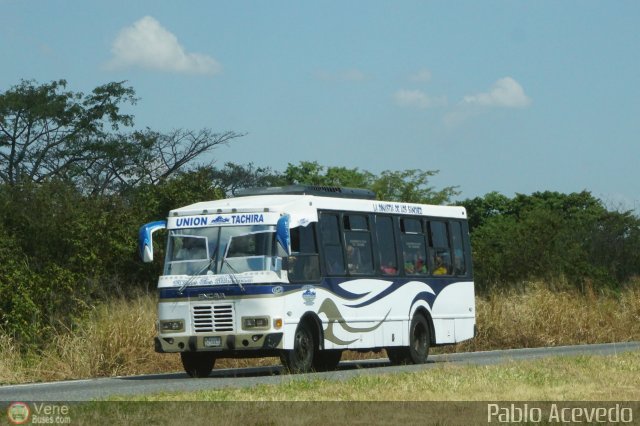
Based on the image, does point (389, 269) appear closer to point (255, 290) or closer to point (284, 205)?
point (284, 205)

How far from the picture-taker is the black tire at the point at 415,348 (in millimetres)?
24531

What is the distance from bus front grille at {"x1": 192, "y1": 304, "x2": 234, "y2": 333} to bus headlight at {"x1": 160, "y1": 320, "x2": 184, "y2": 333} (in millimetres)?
218

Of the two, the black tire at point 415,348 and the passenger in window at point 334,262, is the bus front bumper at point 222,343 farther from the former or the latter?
the black tire at point 415,348

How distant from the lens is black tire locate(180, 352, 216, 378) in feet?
71.9

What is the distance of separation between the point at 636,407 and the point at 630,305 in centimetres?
2162

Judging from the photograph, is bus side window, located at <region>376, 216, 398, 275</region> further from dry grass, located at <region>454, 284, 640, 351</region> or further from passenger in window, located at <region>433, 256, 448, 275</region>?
dry grass, located at <region>454, 284, 640, 351</region>

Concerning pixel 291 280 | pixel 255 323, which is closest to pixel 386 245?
pixel 291 280

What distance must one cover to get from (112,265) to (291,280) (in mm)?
10225

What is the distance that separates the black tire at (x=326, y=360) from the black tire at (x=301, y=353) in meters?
0.47

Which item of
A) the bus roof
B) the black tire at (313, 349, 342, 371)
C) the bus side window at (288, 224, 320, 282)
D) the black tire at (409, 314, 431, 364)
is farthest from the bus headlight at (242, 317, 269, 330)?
the black tire at (409, 314, 431, 364)

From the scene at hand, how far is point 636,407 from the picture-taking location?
12914 millimetres

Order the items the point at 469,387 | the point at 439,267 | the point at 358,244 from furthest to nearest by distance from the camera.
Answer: the point at 439,267 < the point at 358,244 < the point at 469,387

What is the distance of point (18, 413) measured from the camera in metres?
13.3

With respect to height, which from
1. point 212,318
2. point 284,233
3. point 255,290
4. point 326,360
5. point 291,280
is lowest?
point 326,360
